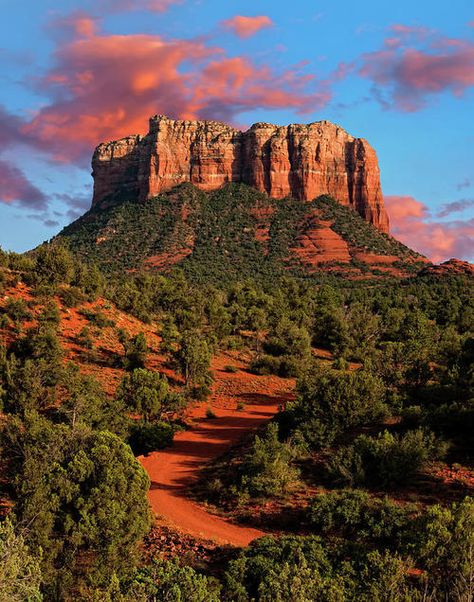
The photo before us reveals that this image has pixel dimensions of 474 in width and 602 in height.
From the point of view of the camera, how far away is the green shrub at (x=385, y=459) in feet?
56.8

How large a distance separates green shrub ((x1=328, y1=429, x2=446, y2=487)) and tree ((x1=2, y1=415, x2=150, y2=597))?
6.83 meters

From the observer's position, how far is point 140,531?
524 inches

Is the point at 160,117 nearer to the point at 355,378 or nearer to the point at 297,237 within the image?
the point at 297,237

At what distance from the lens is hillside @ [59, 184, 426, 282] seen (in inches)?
4355

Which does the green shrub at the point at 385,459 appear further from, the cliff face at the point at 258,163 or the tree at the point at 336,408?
the cliff face at the point at 258,163

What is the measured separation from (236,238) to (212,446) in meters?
99.4

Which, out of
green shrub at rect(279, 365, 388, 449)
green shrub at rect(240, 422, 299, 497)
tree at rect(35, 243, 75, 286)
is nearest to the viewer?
green shrub at rect(240, 422, 299, 497)

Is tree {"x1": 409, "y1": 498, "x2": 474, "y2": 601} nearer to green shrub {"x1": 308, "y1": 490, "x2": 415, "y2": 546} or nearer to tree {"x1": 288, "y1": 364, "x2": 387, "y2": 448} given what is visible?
green shrub {"x1": 308, "y1": 490, "x2": 415, "y2": 546}

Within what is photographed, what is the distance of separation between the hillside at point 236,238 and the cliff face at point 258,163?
14.5ft

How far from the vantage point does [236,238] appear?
399ft

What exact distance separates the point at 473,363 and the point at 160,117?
14140 centimetres

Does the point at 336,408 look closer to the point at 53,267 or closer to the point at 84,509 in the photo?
the point at 84,509

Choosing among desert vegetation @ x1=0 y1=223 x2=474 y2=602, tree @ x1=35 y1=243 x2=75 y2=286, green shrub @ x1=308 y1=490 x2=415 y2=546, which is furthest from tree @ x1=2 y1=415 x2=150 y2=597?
tree @ x1=35 y1=243 x2=75 y2=286

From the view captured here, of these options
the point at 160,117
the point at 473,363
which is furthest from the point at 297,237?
the point at 473,363
